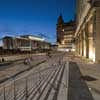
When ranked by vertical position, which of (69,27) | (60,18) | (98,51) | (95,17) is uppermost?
(60,18)

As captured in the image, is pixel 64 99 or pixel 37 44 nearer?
pixel 64 99

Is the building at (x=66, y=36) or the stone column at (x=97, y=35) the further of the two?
the building at (x=66, y=36)

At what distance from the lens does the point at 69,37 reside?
385 feet

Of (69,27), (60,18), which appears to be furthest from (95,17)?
(60,18)

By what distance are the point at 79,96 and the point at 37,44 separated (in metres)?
94.4

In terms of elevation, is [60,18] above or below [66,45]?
above

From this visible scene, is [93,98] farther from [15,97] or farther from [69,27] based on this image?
[69,27]

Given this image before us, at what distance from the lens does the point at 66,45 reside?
112 m

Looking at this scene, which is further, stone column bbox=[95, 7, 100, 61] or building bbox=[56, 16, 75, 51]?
building bbox=[56, 16, 75, 51]

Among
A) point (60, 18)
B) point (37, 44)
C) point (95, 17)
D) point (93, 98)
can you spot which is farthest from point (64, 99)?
point (60, 18)

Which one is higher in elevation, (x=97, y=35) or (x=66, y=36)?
(x=66, y=36)

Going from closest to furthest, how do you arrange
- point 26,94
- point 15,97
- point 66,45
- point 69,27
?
point 15,97 < point 26,94 < point 66,45 < point 69,27

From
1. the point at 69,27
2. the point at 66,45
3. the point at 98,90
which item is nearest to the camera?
the point at 98,90

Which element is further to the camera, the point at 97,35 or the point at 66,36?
the point at 66,36
